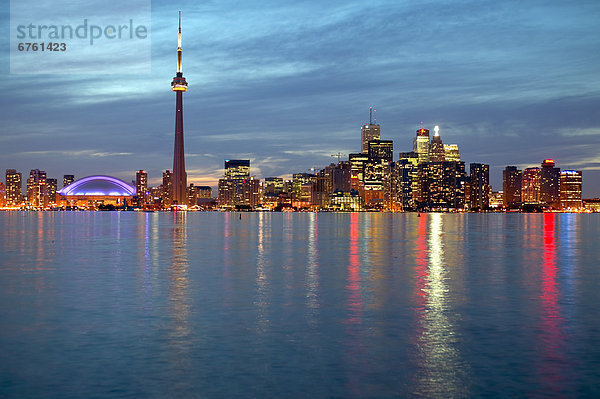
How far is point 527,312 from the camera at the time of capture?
92.2 ft

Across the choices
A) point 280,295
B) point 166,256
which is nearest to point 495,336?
point 280,295

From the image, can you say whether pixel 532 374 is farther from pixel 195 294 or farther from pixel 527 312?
pixel 195 294

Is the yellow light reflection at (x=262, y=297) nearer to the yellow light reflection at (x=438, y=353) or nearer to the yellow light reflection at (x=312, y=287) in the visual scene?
the yellow light reflection at (x=312, y=287)

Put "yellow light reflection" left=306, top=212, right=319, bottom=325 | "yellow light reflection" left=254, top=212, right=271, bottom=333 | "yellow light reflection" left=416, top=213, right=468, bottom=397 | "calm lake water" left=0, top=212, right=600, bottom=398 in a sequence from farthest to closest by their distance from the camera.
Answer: "yellow light reflection" left=306, top=212, right=319, bottom=325 < "yellow light reflection" left=254, top=212, right=271, bottom=333 < "calm lake water" left=0, top=212, right=600, bottom=398 < "yellow light reflection" left=416, top=213, right=468, bottom=397

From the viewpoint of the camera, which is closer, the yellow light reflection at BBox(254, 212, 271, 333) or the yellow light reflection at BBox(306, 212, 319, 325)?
the yellow light reflection at BBox(254, 212, 271, 333)

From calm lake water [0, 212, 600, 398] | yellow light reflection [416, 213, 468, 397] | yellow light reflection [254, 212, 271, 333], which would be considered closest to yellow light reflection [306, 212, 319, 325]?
calm lake water [0, 212, 600, 398]

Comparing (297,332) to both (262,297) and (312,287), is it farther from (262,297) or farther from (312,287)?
(312,287)

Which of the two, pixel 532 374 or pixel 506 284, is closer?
pixel 532 374

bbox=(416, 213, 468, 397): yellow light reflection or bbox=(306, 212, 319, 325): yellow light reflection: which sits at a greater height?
bbox=(306, 212, 319, 325): yellow light reflection

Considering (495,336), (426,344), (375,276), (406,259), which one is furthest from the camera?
(406,259)

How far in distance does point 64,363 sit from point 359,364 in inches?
357

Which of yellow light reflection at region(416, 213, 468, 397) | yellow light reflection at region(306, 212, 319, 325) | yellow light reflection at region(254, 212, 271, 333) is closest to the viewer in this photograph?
yellow light reflection at region(416, 213, 468, 397)

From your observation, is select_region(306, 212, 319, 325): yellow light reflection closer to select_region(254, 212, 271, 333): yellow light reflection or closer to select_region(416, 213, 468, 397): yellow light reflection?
select_region(254, 212, 271, 333): yellow light reflection

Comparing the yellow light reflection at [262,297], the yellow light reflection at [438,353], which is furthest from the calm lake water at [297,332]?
the yellow light reflection at [262,297]
